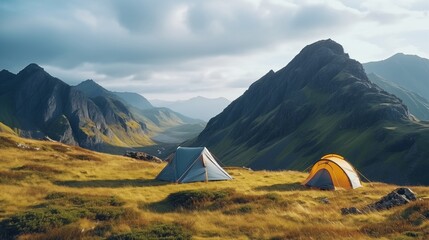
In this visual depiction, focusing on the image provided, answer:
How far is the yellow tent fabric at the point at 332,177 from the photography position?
32.7 m

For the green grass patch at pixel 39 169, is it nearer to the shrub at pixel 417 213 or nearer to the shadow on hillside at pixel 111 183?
the shadow on hillside at pixel 111 183

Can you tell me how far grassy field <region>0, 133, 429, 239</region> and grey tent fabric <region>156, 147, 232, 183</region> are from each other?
1573 mm

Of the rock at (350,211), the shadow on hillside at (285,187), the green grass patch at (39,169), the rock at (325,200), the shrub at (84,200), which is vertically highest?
the green grass patch at (39,169)

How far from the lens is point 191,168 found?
3472 cm

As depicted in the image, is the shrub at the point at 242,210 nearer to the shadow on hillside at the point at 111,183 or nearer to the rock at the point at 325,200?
the rock at the point at 325,200

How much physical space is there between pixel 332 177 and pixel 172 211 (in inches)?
681

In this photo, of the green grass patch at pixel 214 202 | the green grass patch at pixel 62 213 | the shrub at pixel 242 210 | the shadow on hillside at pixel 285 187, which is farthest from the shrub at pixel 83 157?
the shrub at pixel 242 210

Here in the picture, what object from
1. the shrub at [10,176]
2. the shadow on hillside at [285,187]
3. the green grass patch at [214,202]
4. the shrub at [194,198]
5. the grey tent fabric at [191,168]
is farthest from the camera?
the grey tent fabric at [191,168]

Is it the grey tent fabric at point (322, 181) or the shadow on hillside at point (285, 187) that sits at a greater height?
the grey tent fabric at point (322, 181)

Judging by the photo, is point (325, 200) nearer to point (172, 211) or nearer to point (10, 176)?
point (172, 211)

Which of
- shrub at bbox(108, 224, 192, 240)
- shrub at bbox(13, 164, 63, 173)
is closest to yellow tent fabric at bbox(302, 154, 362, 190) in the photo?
shrub at bbox(108, 224, 192, 240)

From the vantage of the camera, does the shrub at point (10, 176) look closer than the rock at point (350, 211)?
No

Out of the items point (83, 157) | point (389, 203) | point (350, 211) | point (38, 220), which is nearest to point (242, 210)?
point (350, 211)

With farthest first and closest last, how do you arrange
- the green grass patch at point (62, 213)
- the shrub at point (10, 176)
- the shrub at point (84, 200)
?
the shrub at point (10, 176)
the shrub at point (84, 200)
the green grass patch at point (62, 213)
